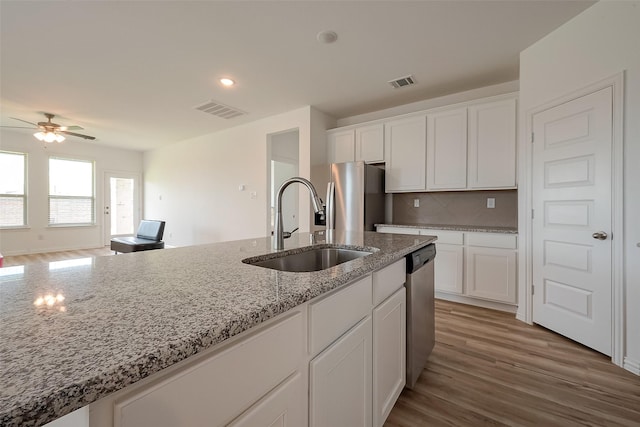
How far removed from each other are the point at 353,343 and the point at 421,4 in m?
2.44

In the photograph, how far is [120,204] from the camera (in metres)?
7.36

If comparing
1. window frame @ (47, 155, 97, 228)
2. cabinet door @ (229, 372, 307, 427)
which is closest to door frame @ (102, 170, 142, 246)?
window frame @ (47, 155, 97, 228)

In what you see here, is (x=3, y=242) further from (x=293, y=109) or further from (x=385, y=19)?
(x=385, y=19)

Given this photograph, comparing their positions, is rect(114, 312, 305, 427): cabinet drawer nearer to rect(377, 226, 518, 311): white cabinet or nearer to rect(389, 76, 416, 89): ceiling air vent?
rect(377, 226, 518, 311): white cabinet

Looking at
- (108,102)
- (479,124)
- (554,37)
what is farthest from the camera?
(108,102)

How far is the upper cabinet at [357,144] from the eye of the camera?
3898 mm

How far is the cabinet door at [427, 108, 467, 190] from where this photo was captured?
3.29 metres

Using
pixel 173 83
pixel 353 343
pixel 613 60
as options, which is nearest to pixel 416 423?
pixel 353 343

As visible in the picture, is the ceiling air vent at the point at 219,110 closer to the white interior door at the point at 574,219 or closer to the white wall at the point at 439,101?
the white wall at the point at 439,101

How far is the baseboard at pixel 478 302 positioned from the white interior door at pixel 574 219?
0.33 m

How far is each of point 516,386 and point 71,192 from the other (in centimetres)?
871

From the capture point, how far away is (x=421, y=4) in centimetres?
211

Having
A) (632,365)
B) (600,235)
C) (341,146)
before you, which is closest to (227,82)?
(341,146)

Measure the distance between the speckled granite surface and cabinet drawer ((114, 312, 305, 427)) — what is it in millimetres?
54
